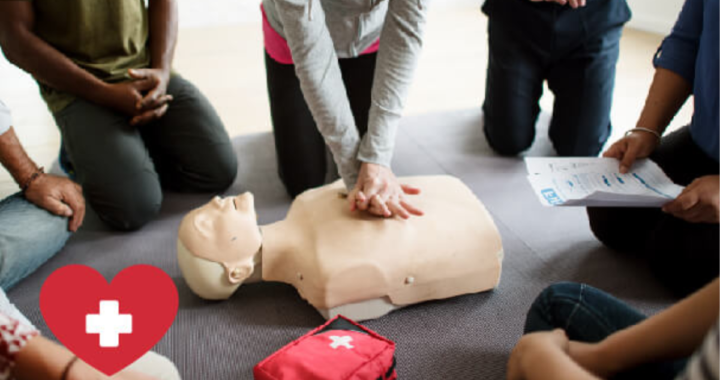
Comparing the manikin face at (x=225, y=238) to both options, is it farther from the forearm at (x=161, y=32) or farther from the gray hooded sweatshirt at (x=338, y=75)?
the forearm at (x=161, y=32)

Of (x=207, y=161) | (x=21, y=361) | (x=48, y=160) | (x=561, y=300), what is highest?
(x=21, y=361)

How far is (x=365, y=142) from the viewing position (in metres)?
1.17

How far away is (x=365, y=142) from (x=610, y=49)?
3.11 feet

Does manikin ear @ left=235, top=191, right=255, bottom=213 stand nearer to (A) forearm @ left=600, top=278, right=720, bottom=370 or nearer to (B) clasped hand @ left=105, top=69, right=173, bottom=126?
(B) clasped hand @ left=105, top=69, right=173, bottom=126

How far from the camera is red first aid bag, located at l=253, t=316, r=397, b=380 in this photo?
2.72 ft

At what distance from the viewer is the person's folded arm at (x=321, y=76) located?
105 centimetres

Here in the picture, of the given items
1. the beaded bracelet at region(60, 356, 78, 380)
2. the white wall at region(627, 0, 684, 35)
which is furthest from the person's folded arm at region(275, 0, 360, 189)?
the white wall at region(627, 0, 684, 35)

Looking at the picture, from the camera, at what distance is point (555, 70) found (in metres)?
1.68

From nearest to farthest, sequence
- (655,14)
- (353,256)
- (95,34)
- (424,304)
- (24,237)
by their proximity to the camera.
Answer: (353,256) → (424,304) → (24,237) → (95,34) → (655,14)

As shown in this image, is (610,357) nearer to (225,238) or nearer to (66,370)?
(66,370)

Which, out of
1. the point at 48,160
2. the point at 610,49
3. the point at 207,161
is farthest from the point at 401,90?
the point at 48,160

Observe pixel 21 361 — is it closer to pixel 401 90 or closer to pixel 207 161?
pixel 401 90

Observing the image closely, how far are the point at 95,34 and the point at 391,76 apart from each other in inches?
32.9

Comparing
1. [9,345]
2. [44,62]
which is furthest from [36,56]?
[9,345]
